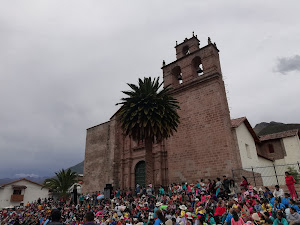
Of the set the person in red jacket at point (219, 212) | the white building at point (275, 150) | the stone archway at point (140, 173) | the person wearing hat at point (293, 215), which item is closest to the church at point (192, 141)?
the stone archway at point (140, 173)

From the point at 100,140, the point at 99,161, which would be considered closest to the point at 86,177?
the point at 99,161

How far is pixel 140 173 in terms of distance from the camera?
24281mm

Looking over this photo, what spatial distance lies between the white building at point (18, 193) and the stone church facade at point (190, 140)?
2231cm

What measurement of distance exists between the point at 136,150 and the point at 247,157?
471 inches

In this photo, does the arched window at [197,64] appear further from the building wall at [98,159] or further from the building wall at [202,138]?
the building wall at [98,159]

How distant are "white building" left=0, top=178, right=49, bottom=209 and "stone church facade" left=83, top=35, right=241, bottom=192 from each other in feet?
73.2

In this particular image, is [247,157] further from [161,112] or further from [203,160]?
[161,112]

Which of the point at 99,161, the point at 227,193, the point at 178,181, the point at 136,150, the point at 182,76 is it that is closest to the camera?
the point at 227,193

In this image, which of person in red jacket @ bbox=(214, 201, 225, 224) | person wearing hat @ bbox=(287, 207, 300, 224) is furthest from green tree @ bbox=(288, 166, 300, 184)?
person wearing hat @ bbox=(287, 207, 300, 224)

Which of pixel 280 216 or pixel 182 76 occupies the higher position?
pixel 182 76

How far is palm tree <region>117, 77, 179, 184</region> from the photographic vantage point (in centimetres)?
1805

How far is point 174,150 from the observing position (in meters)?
21.0

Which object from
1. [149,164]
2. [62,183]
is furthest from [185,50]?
[62,183]

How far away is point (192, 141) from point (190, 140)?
9.4 inches
